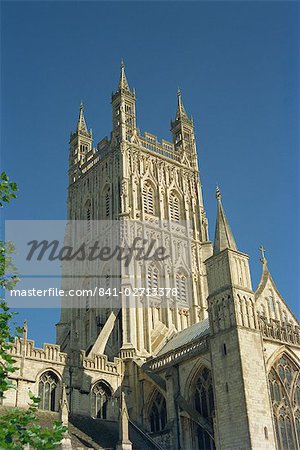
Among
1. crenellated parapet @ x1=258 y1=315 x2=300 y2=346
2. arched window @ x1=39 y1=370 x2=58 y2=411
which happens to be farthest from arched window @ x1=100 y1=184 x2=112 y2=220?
crenellated parapet @ x1=258 y1=315 x2=300 y2=346

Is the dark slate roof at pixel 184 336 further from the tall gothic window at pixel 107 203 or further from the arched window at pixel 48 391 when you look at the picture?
the tall gothic window at pixel 107 203

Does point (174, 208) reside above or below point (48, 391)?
above

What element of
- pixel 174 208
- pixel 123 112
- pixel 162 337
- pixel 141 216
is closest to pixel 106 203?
pixel 141 216

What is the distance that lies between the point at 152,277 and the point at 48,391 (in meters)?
14.8

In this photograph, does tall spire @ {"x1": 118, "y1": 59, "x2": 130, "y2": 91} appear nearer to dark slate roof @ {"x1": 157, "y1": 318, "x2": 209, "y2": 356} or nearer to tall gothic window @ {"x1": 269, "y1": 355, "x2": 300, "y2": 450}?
dark slate roof @ {"x1": 157, "y1": 318, "x2": 209, "y2": 356}

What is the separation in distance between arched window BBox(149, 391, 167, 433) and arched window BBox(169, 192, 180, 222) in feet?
62.1

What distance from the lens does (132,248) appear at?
157 feet

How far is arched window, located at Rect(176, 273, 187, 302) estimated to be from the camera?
49.2 meters

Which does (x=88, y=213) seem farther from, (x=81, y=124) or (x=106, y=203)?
(x=81, y=124)

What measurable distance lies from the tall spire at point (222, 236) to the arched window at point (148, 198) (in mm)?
15699

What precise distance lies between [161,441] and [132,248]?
54.0ft

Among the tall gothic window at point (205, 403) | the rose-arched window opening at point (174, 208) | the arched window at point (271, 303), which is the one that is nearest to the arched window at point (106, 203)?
the rose-arched window opening at point (174, 208)

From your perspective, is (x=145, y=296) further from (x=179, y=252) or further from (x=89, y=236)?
(x=89, y=236)

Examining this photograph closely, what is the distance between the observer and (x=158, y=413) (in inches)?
1499
